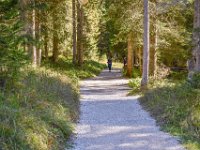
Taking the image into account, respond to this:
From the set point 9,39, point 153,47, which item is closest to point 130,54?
point 153,47

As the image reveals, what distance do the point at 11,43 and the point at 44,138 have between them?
269cm

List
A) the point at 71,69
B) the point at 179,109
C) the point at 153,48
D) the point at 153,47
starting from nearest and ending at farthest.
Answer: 1. the point at 179,109
2. the point at 153,47
3. the point at 153,48
4. the point at 71,69

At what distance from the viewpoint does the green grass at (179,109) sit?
34.2ft

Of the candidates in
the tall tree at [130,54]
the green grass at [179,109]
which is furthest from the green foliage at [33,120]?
the tall tree at [130,54]

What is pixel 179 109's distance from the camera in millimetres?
12375

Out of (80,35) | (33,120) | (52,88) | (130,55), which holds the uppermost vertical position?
(80,35)

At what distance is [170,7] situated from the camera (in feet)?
77.2

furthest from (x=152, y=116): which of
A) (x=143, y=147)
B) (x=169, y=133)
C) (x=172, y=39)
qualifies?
(x=172, y=39)

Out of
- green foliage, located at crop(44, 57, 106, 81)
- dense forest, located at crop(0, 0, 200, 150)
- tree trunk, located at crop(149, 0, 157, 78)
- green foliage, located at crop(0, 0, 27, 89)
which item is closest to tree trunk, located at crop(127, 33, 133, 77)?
green foliage, located at crop(44, 57, 106, 81)

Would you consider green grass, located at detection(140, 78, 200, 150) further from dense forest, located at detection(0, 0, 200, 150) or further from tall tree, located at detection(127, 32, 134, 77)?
tall tree, located at detection(127, 32, 134, 77)

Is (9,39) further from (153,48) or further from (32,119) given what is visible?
(153,48)

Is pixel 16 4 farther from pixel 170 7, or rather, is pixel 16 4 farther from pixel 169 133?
pixel 170 7

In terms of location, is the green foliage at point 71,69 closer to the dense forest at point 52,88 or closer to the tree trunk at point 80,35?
the tree trunk at point 80,35

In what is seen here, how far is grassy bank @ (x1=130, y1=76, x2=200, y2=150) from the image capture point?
411 inches
